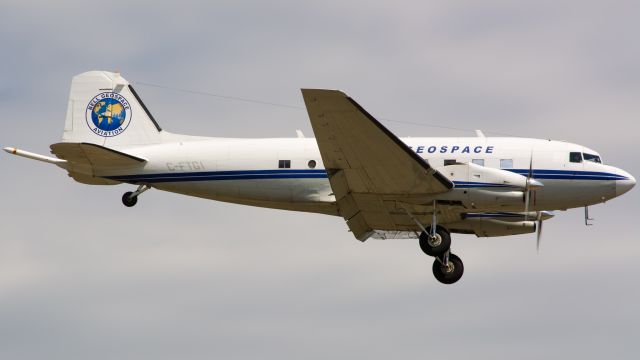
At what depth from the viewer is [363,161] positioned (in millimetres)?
27797

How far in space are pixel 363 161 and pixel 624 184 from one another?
7.59 metres

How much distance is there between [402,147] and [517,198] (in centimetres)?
364

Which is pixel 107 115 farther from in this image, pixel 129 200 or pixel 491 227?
pixel 491 227

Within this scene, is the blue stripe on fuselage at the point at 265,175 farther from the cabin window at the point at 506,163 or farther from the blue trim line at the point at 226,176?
the cabin window at the point at 506,163

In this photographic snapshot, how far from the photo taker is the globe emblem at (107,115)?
33125 millimetres

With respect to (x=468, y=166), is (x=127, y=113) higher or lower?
higher

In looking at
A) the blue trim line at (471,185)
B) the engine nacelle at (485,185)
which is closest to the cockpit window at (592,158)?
the engine nacelle at (485,185)

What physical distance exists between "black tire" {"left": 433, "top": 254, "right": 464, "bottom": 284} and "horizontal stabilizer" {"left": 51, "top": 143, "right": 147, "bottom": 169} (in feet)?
28.8

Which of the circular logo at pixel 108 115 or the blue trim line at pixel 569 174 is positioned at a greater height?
the circular logo at pixel 108 115

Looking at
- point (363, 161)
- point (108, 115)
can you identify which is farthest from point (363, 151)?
point (108, 115)

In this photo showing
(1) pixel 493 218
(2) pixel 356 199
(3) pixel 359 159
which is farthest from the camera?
(1) pixel 493 218

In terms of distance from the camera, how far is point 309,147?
101 feet

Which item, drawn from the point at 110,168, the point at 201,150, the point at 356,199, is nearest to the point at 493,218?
the point at 356,199

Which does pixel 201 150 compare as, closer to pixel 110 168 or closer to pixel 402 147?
pixel 110 168
